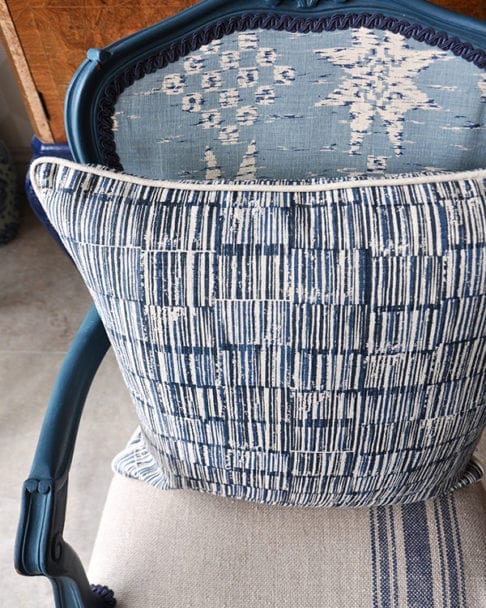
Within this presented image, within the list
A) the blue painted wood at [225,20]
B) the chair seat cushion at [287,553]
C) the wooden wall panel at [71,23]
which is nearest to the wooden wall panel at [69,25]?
the wooden wall panel at [71,23]

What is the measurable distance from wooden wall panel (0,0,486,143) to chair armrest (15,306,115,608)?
0.41 m

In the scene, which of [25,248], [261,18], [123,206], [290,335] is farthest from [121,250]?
[25,248]

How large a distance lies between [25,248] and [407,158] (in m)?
1.09

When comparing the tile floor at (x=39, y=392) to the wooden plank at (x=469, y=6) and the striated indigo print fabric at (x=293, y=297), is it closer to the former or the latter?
the striated indigo print fabric at (x=293, y=297)

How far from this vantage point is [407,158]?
0.55 meters

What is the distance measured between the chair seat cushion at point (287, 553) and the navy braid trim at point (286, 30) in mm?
410

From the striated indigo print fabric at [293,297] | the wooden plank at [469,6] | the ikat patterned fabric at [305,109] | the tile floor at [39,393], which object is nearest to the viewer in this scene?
the striated indigo print fabric at [293,297]

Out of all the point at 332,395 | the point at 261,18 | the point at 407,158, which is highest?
the point at 261,18

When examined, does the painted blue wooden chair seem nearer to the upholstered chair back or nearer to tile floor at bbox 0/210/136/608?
the upholstered chair back

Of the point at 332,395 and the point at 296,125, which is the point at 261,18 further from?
the point at 332,395

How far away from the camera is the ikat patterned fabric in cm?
51

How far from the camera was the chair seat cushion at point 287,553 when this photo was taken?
553mm

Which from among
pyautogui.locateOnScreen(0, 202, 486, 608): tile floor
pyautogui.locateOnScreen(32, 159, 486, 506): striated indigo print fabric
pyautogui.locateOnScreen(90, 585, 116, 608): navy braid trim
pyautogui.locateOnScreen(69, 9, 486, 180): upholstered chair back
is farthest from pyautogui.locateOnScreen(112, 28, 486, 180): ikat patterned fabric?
pyautogui.locateOnScreen(0, 202, 486, 608): tile floor

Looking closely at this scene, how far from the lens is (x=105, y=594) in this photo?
557 mm
